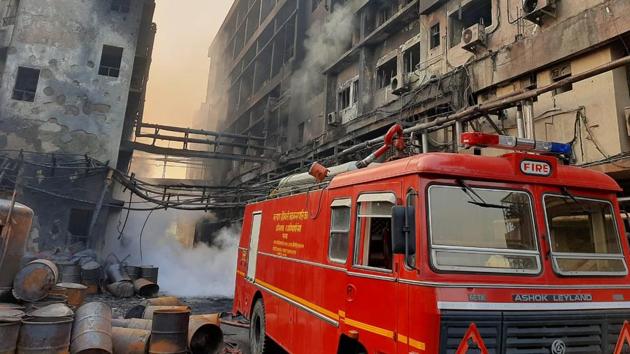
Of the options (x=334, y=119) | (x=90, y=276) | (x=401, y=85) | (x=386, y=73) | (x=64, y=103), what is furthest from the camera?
(x=64, y=103)

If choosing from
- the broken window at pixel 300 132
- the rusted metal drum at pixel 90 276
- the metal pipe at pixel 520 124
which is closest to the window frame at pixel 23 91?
the rusted metal drum at pixel 90 276

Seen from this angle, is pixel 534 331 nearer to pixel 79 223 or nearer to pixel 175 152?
pixel 79 223

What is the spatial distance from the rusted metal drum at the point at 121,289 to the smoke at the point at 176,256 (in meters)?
3.41

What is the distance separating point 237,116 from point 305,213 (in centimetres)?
3432

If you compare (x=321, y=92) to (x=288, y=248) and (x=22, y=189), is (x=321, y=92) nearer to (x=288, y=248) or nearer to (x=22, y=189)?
(x=22, y=189)

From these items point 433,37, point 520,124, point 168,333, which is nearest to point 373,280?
point 168,333

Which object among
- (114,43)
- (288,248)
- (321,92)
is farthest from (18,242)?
(321,92)

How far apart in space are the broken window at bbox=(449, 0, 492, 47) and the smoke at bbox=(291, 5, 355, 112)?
808 centimetres

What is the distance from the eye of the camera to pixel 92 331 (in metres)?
6.65

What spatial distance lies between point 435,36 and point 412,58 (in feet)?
5.93

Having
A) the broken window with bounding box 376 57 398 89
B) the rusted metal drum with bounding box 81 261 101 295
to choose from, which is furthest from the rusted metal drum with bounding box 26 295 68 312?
the broken window with bounding box 376 57 398 89

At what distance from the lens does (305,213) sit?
628 centimetres

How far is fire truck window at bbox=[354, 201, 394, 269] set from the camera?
13.6 feet

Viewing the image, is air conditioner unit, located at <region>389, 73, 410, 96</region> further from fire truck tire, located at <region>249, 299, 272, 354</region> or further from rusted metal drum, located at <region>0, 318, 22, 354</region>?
rusted metal drum, located at <region>0, 318, 22, 354</region>
